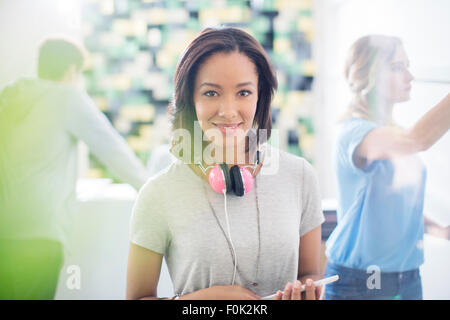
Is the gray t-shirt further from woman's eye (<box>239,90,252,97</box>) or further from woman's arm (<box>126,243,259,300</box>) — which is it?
woman's eye (<box>239,90,252,97</box>)

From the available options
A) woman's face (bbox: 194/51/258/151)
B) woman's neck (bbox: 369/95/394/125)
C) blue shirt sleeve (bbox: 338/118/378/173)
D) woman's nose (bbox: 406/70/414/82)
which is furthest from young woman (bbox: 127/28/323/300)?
woman's nose (bbox: 406/70/414/82)

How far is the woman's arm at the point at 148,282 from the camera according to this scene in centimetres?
83

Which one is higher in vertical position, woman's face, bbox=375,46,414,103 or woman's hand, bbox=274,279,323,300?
woman's face, bbox=375,46,414,103

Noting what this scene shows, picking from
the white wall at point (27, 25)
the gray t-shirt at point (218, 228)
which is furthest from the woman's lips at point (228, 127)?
the white wall at point (27, 25)

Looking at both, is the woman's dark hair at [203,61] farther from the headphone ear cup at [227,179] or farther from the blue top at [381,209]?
the blue top at [381,209]

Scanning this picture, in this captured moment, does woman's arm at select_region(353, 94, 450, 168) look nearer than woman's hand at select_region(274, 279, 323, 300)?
No

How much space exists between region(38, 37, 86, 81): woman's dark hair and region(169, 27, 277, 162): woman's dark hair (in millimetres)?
372

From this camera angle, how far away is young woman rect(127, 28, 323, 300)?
2.72 feet

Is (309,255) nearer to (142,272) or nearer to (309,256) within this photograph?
(309,256)

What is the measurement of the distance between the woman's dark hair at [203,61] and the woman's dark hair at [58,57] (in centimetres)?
37

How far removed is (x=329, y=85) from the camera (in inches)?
42.4

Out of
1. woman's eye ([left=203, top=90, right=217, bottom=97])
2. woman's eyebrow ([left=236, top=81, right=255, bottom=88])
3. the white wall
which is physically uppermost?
the white wall

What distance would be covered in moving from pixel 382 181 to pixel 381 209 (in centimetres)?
8

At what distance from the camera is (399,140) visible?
1013 mm
